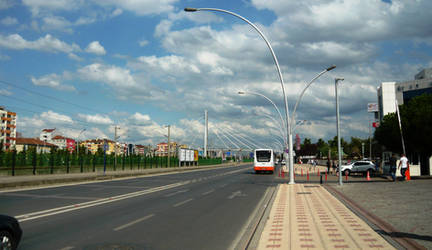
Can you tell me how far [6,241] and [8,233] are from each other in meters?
0.12

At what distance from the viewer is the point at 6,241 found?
5668mm

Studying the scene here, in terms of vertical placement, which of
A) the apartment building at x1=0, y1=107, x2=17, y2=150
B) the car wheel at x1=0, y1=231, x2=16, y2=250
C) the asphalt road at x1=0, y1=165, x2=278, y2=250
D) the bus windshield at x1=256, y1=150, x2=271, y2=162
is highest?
the apartment building at x1=0, y1=107, x2=17, y2=150

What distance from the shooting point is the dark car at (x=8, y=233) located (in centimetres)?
558

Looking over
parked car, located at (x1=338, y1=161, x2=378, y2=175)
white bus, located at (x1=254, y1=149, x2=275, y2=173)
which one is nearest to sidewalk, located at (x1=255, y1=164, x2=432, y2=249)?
parked car, located at (x1=338, y1=161, x2=378, y2=175)

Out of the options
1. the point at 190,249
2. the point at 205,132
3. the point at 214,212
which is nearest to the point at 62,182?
the point at 214,212

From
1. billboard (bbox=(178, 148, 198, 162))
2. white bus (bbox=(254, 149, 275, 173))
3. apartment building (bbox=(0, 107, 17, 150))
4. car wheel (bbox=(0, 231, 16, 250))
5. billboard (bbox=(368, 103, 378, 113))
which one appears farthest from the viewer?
apartment building (bbox=(0, 107, 17, 150))

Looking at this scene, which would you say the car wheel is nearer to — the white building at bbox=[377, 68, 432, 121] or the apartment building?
the white building at bbox=[377, 68, 432, 121]

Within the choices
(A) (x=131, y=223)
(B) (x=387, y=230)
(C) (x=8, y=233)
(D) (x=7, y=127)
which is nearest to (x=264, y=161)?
(A) (x=131, y=223)

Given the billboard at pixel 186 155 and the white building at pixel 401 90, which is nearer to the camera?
the billboard at pixel 186 155

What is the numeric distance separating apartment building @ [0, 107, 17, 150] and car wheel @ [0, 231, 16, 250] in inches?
5156

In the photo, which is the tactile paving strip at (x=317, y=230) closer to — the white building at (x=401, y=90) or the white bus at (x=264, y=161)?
the white bus at (x=264, y=161)

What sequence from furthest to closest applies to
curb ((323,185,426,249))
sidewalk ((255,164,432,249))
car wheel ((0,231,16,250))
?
sidewalk ((255,164,432,249)) < curb ((323,185,426,249)) < car wheel ((0,231,16,250))

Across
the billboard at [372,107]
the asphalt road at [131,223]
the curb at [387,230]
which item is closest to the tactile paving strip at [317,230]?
the curb at [387,230]

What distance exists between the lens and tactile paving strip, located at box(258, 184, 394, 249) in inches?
264
